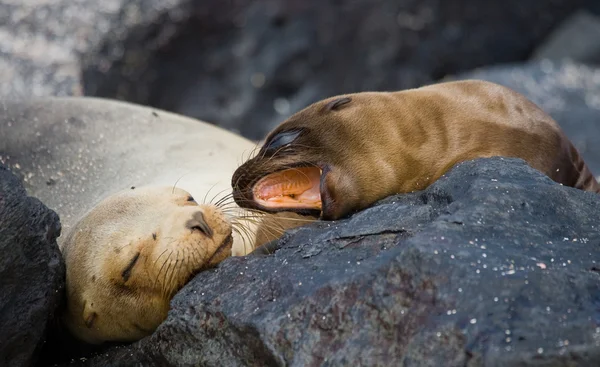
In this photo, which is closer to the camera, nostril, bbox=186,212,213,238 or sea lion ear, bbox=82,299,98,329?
nostril, bbox=186,212,213,238

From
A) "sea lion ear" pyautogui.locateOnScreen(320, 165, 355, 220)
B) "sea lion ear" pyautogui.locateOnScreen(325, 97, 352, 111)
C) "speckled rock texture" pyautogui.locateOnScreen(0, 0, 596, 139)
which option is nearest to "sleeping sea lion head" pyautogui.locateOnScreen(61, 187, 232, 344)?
"sea lion ear" pyautogui.locateOnScreen(320, 165, 355, 220)

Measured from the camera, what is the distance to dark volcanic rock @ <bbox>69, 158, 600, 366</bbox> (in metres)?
2.44

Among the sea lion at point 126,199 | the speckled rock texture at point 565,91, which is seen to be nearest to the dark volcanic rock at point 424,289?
the sea lion at point 126,199

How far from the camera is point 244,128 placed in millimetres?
9609

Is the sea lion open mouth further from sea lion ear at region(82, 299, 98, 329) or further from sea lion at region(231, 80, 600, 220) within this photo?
sea lion ear at region(82, 299, 98, 329)

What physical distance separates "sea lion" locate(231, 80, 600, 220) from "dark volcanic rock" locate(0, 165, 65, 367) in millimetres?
813

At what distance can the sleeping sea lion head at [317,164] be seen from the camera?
3.67 metres

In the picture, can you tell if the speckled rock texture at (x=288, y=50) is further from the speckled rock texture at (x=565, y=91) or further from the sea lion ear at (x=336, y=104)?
the sea lion ear at (x=336, y=104)

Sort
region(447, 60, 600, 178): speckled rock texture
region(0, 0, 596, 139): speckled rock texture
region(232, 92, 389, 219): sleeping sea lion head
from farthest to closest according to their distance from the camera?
region(0, 0, 596, 139): speckled rock texture, region(447, 60, 600, 178): speckled rock texture, region(232, 92, 389, 219): sleeping sea lion head

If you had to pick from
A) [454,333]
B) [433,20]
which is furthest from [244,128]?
[454,333]

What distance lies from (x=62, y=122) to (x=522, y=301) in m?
3.62

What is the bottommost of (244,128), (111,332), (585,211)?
(244,128)

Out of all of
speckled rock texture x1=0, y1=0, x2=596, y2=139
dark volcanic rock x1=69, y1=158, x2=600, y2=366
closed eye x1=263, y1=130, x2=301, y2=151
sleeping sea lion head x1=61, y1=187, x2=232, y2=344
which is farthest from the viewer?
speckled rock texture x1=0, y1=0, x2=596, y2=139

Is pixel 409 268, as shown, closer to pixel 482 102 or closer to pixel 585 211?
pixel 585 211
